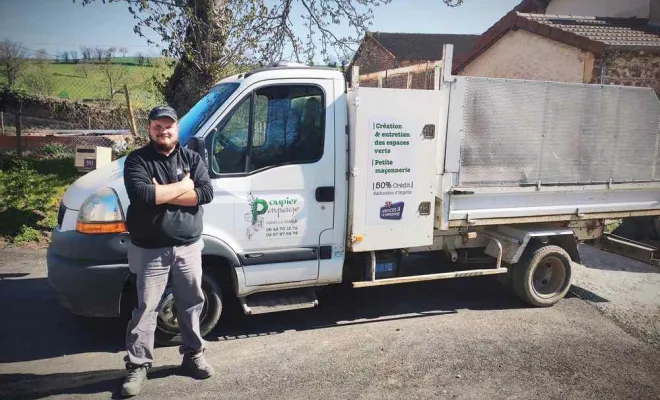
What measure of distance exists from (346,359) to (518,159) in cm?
272

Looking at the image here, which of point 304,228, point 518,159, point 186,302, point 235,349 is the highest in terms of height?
point 518,159

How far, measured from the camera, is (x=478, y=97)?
4805mm

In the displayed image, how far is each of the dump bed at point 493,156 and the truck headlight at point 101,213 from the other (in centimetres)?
206

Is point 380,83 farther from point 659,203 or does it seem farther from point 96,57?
point 96,57

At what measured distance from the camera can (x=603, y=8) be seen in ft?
41.9

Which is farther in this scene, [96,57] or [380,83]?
[96,57]

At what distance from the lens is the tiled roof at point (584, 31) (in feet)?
29.9

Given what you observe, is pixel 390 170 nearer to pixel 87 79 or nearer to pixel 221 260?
pixel 221 260

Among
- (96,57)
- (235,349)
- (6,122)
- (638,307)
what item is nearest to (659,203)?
(638,307)

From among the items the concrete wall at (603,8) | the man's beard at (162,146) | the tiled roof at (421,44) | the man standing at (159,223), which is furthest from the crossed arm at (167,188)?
the tiled roof at (421,44)

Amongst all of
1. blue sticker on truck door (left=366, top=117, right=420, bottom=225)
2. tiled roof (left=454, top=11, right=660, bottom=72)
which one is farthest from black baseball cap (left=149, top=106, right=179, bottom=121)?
tiled roof (left=454, top=11, right=660, bottom=72)

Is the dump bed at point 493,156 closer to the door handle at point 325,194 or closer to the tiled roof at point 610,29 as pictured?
the door handle at point 325,194

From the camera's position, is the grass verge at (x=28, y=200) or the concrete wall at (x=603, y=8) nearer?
the grass verge at (x=28, y=200)

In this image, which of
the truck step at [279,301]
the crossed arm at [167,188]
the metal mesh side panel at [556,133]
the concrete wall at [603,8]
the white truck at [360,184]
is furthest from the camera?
the concrete wall at [603,8]
